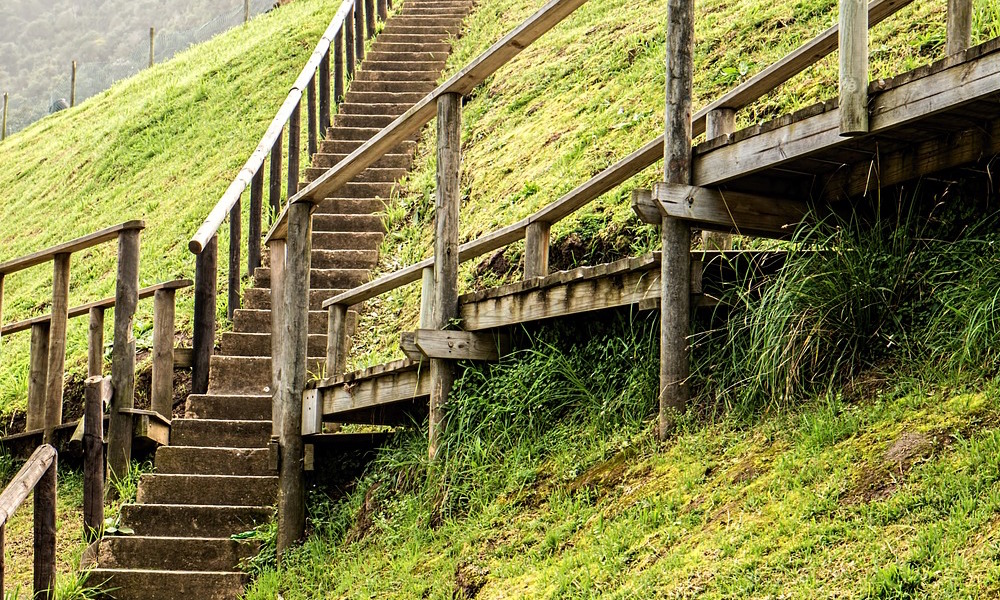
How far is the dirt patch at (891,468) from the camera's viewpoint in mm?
3914

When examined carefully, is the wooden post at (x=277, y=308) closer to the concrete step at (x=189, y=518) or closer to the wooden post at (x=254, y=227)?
the concrete step at (x=189, y=518)

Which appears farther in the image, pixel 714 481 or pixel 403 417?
pixel 403 417

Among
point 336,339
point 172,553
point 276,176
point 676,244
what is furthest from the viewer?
point 276,176

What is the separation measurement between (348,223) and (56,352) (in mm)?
2677

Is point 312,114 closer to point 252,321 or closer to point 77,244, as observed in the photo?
point 252,321

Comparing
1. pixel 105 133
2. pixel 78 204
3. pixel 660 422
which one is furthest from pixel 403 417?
pixel 105 133

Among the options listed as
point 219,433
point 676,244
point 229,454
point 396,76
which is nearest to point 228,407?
point 219,433

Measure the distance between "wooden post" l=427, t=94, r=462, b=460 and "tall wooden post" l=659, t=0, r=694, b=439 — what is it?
139 centimetres

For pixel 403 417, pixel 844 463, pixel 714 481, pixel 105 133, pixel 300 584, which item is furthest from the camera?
pixel 105 133

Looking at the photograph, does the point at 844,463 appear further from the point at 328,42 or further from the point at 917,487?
the point at 328,42

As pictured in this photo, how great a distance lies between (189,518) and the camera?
7.63 m

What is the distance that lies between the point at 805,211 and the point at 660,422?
114cm

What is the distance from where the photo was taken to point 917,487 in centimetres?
382

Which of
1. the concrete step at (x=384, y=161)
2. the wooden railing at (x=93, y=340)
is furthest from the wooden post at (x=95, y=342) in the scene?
the concrete step at (x=384, y=161)
